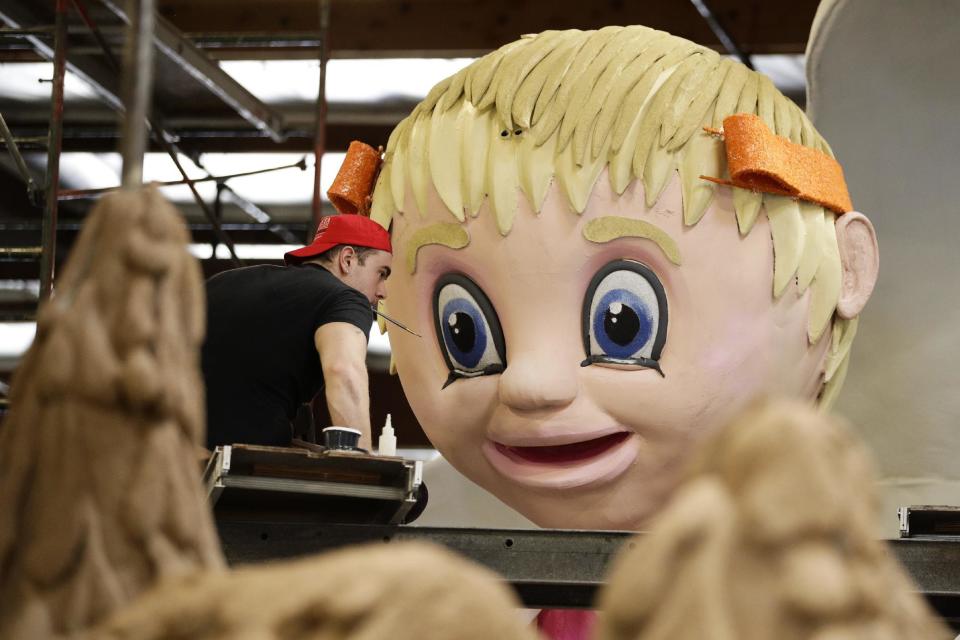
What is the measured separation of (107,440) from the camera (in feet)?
2.70

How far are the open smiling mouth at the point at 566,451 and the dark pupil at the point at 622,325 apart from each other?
16 centimetres

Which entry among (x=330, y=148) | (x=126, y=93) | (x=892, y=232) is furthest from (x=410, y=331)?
(x=330, y=148)

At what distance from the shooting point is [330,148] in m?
5.94

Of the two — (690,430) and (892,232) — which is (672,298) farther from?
(892,232)

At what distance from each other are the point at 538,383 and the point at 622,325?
18 centimetres

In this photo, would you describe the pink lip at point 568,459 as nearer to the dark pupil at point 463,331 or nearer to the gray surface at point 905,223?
the dark pupil at point 463,331

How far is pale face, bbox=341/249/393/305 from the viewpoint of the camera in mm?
2814

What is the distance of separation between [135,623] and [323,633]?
12cm

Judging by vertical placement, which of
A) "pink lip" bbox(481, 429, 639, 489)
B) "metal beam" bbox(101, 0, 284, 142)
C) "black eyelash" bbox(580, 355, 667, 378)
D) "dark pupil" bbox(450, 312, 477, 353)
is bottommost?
"pink lip" bbox(481, 429, 639, 489)

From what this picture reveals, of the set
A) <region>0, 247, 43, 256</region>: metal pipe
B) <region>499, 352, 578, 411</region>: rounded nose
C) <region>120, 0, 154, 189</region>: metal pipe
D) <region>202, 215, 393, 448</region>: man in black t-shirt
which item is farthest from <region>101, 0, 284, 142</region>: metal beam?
<region>120, 0, 154, 189</region>: metal pipe

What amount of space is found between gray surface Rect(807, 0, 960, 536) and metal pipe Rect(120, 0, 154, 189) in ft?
7.45

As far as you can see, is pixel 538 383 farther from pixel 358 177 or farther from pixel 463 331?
pixel 358 177

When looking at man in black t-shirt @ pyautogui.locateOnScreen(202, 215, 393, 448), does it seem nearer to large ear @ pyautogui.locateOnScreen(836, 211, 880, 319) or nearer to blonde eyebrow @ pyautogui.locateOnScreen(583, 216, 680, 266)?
blonde eyebrow @ pyautogui.locateOnScreen(583, 216, 680, 266)

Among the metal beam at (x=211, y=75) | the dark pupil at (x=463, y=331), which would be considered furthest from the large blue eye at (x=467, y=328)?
the metal beam at (x=211, y=75)
